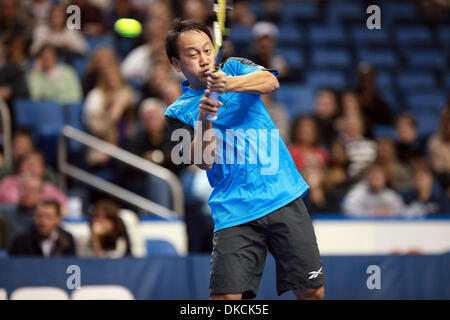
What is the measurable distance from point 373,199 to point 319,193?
660 mm

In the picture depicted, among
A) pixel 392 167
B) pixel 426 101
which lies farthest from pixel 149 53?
pixel 426 101

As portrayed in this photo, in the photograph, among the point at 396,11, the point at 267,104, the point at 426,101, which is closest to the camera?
the point at 267,104

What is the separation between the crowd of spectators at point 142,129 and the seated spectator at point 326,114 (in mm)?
16

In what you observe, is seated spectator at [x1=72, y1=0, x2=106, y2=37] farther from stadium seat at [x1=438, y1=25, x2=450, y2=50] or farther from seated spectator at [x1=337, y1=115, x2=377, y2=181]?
stadium seat at [x1=438, y1=25, x2=450, y2=50]

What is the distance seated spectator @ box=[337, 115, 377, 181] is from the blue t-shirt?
5120 mm

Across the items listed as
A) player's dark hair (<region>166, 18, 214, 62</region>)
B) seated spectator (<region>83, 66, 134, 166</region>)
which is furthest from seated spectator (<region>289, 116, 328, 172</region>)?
player's dark hair (<region>166, 18, 214, 62</region>)

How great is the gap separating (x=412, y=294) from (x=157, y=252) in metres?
2.68

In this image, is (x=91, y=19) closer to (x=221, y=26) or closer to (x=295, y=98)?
(x=295, y=98)

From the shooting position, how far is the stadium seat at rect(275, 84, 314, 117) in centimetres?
1055

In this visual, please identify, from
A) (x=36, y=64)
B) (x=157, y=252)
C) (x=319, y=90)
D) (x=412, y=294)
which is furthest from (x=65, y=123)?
(x=412, y=294)

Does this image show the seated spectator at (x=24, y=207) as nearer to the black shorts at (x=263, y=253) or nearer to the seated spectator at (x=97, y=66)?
the seated spectator at (x=97, y=66)

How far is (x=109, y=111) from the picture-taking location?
9375 millimetres

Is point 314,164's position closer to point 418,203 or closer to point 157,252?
point 418,203

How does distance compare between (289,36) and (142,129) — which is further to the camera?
(289,36)
